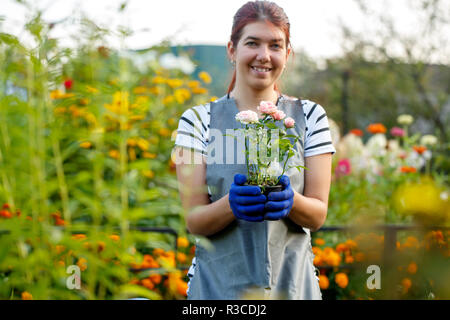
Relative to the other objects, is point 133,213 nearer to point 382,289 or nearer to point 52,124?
point 52,124

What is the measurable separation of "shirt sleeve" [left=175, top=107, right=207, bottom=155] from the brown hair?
0.26m

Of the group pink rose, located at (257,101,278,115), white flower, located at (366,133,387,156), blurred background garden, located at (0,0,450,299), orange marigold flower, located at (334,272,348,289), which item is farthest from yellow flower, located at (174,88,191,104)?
pink rose, located at (257,101,278,115)

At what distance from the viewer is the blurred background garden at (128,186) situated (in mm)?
1226

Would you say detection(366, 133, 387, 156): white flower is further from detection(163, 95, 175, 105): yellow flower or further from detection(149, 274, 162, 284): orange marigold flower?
detection(149, 274, 162, 284): orange marigold flower

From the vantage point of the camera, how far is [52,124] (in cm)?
128

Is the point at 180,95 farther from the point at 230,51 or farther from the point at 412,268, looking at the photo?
the point at 412,268

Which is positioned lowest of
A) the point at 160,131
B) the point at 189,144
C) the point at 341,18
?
the point at 189,144

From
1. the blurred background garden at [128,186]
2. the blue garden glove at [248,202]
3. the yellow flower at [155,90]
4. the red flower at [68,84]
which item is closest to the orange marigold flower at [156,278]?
the blurred background garden at [128,186]

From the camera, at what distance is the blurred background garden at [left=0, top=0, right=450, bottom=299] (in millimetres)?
1226

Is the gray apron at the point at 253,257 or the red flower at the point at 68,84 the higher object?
the red flower at the point at 68,84

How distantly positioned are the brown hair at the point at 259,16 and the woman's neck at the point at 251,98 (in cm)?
15

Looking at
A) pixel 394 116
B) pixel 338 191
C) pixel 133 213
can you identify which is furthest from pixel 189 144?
pixel 394 116

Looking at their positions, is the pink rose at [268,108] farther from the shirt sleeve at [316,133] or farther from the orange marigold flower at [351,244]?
the orange marigold flower at [351,244]

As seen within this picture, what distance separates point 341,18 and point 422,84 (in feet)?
4.97
